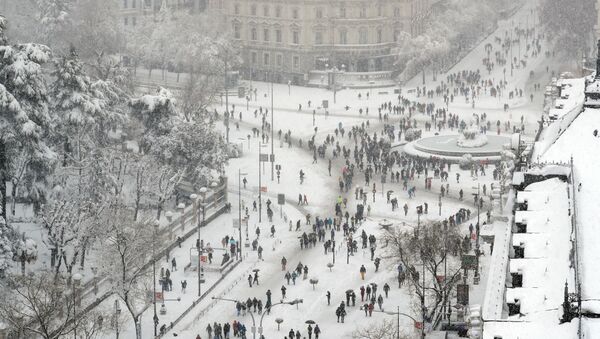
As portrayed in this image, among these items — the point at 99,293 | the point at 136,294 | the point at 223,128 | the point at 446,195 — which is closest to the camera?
the point at 136,294

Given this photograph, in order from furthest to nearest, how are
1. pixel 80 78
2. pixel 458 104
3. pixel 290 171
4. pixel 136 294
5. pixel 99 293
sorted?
pixel 458 104
pixel 290 171
pixel 80 78
pixel 99 293
pixel 136 294

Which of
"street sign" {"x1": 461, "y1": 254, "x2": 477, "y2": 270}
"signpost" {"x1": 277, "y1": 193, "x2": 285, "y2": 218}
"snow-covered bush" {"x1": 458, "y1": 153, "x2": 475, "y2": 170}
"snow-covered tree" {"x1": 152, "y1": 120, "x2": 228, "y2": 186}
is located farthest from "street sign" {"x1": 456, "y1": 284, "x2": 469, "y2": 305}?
"snow-covered bush" {"x1": 458, "y1": 153, "x2": 475, "y2": 170}

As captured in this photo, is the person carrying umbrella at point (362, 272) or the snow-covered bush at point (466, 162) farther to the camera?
the snow-covered bush at point (466, 162)

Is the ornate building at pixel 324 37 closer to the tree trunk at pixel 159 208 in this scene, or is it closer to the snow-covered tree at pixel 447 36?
the snow-covered tree at pixel 447 36

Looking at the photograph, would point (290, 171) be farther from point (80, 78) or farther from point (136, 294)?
point (136, 294)

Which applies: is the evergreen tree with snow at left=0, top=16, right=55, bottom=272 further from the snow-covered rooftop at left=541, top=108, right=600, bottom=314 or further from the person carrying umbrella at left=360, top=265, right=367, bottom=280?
the snow-covered rooftop at left=541, top=108, right=600, bottom=314


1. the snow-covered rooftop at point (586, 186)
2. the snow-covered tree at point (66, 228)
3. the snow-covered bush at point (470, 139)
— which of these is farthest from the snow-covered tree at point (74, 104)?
the snow-covered rooftop at point (586, 186)

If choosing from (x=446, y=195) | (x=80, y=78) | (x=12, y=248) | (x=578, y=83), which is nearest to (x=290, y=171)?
(x=446, y=195)
